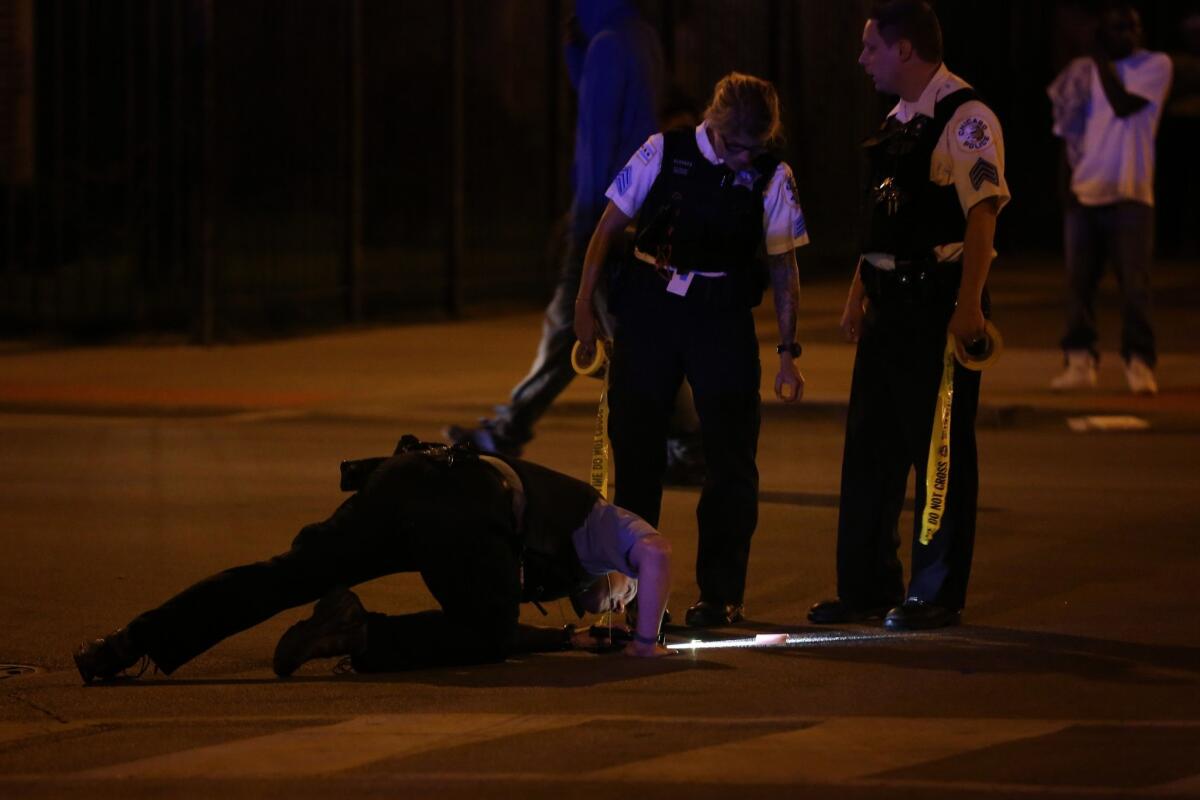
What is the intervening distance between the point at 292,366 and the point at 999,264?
11.2 meters

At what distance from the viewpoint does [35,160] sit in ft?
57.7

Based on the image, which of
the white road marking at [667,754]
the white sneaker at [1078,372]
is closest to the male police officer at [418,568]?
the white road marking at [667,754]

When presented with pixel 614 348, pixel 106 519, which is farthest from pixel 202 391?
pixel 614 348

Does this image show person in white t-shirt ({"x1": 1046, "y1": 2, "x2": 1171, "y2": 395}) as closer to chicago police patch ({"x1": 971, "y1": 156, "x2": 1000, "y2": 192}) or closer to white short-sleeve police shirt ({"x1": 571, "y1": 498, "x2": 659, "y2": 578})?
chicago police patch ({"x1": 971, "y1": 156, "x2": 1000, "y2": 192})

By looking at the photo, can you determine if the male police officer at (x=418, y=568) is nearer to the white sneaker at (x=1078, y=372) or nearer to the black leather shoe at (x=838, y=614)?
the black leather shoe at (x=838, y=614)

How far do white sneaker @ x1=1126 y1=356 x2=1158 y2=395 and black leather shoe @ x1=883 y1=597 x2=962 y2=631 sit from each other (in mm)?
6782

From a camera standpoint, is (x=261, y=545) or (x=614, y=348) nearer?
(x=614, y=348)

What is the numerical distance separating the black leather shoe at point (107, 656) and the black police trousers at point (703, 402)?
5.83 ft

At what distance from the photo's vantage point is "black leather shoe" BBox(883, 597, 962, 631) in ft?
26.5

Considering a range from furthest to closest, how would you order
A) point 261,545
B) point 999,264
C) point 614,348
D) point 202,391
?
point 999,264 < point 202,391 < point 261,545 < point 614,348

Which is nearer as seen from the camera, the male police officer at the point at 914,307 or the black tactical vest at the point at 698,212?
the male police officer at the point at 914,307

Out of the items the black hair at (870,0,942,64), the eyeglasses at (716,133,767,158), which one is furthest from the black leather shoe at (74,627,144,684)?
the black hair at (870,0,942,64)

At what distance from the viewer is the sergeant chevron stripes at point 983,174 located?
7.79 metres

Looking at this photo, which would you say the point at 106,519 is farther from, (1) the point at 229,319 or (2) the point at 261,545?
(1) the point at 229,319
